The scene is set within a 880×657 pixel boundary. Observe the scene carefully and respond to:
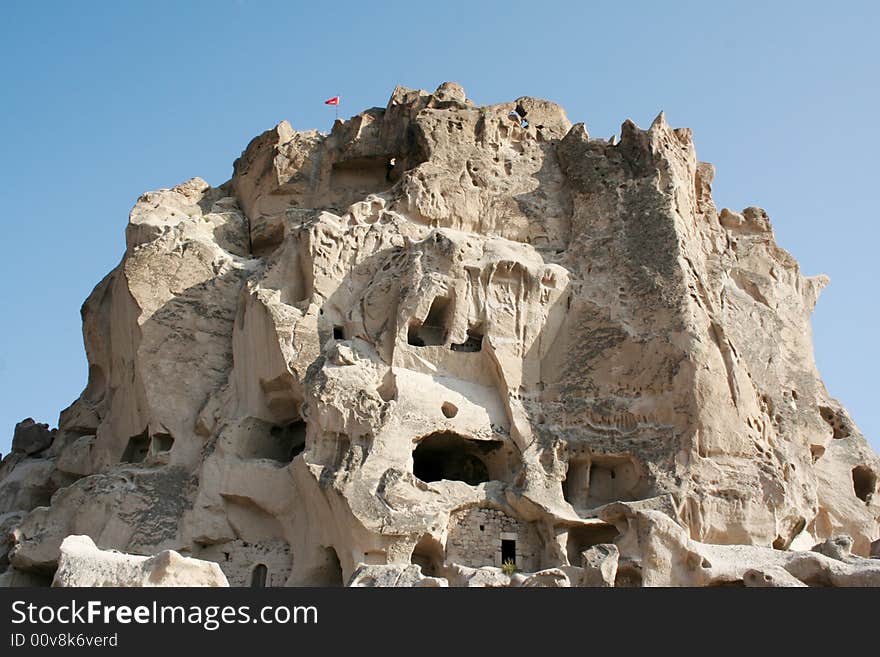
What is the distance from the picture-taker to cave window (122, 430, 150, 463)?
2577 cm

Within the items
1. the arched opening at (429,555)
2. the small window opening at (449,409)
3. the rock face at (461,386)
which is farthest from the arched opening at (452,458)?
the arched opening at (429,555)

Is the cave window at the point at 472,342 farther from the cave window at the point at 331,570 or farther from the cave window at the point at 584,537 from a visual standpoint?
the cave window at the point at 331,570

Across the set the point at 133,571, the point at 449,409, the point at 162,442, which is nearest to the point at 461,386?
the point at 449,409

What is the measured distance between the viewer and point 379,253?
2533cm

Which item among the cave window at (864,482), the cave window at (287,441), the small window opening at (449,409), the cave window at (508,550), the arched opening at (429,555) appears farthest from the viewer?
the cave window at (864,482)

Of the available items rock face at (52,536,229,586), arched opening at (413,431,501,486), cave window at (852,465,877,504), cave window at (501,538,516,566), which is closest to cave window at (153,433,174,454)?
arched opening at (413,431,501,486)

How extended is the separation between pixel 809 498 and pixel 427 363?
8189 mm

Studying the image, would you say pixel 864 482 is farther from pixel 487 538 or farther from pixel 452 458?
pixel 487 538

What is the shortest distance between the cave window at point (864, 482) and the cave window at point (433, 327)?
10680mm

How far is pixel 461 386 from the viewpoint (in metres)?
23.1

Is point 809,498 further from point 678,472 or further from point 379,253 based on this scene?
point 379,253

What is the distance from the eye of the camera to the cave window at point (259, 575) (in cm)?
2247

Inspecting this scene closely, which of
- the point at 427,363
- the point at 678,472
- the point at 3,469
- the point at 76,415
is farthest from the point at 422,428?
the point at 3,469

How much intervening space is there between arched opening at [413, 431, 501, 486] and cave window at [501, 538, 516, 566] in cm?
201
